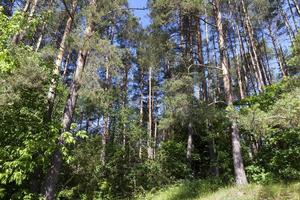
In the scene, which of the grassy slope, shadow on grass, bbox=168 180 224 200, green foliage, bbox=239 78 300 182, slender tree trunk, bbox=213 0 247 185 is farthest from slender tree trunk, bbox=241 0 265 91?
the grassy slope

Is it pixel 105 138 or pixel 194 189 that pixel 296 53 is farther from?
Answer: pixel 105 138

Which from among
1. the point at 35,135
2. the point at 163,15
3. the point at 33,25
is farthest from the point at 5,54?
the point at 163,15

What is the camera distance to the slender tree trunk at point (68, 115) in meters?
7.77

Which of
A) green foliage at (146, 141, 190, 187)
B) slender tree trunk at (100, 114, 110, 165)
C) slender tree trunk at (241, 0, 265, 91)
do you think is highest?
slender tree trunk at (241, 0, 265, 91)

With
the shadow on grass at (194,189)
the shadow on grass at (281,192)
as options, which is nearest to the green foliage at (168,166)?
the shadow on grass at (194,189)

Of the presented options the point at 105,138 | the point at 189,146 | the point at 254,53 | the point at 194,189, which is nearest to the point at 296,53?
the point at 194,189

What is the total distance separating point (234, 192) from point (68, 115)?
542cm

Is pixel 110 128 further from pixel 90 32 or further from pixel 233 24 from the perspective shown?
pixel 233 24

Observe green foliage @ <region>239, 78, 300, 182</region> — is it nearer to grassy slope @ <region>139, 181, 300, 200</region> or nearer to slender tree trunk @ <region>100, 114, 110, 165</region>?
grassy slope @ <region>139, 181, 300, 200</region>

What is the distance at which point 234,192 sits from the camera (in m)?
8.48

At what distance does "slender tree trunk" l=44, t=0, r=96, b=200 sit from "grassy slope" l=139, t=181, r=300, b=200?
4581 mm

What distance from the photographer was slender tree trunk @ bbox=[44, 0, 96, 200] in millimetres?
7770

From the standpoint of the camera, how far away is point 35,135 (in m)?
7.11

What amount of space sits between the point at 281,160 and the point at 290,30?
1562 centimetres
